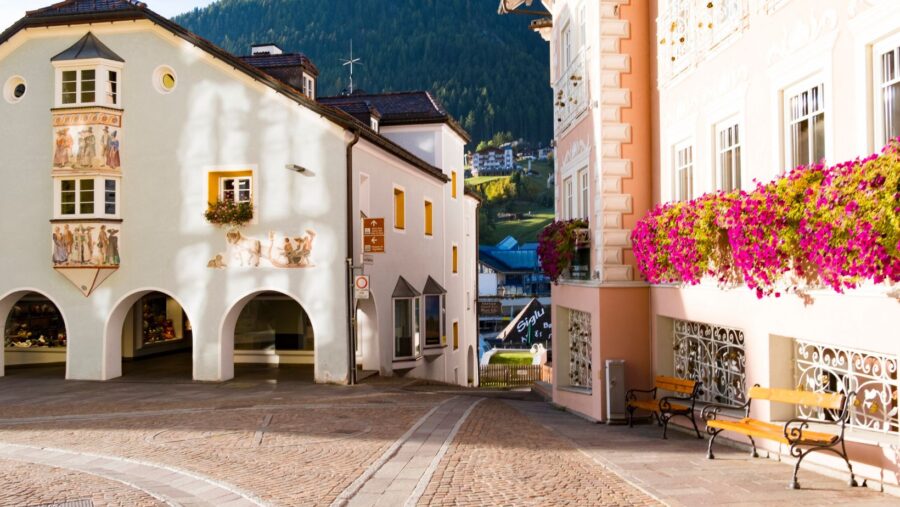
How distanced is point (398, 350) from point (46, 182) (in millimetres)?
10783

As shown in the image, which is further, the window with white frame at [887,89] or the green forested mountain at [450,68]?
the green forested mountain at [450,68]

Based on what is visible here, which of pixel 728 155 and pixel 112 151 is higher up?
pixel 112 151

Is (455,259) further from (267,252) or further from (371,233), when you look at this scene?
(267,252)

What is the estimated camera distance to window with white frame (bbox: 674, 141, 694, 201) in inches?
548

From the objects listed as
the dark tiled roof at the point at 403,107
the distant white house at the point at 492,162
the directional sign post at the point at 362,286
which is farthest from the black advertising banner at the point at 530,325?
the distant white house at the point at 492,162

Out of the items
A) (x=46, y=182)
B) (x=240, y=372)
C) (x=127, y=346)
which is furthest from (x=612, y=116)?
(x=127, y=346)

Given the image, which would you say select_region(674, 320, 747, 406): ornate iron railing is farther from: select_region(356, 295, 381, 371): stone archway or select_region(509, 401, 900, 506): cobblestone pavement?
select_region(356, 295, 381, 371): stone archway

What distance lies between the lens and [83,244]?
22.0 meters

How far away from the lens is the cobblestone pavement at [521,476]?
27.3 ft

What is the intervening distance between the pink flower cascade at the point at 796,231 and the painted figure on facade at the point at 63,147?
52.4 ft

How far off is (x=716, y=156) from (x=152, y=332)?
22394 mm

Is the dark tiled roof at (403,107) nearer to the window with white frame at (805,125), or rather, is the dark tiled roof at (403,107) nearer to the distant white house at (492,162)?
the window with white frame at (805,125)

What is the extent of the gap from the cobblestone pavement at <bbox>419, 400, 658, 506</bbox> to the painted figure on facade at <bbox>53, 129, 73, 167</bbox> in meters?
14.9

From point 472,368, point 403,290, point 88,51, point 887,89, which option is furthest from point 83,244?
point 472,368
